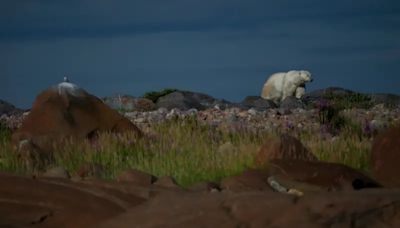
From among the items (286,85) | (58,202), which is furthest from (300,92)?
(58,202)

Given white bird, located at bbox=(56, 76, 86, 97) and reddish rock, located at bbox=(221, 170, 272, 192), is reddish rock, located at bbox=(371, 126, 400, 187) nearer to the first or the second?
reddish rock, located at bbox=(221, 170, 272, 192)

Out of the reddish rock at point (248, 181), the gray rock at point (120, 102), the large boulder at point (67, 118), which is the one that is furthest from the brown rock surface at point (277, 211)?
the gray rock at point (120, 102)

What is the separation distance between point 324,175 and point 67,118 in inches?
287

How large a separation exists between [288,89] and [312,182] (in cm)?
2868

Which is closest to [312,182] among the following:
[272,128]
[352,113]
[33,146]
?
[33,146]

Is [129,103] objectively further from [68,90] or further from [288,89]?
[68,90]

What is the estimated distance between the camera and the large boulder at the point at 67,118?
47.1 feet

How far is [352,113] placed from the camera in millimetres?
19406

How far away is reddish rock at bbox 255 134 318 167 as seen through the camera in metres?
10.0

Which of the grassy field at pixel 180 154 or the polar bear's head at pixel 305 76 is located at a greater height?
the polar bear's head at pixel 305 76

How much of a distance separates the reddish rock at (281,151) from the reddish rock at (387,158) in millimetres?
1013

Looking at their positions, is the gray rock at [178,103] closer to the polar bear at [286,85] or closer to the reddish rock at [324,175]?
the polar bear at [286,85]

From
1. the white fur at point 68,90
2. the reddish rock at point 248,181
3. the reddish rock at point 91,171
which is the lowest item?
the reddish rock at point 91,171

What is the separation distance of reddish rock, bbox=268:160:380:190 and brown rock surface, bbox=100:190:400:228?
194 cm
